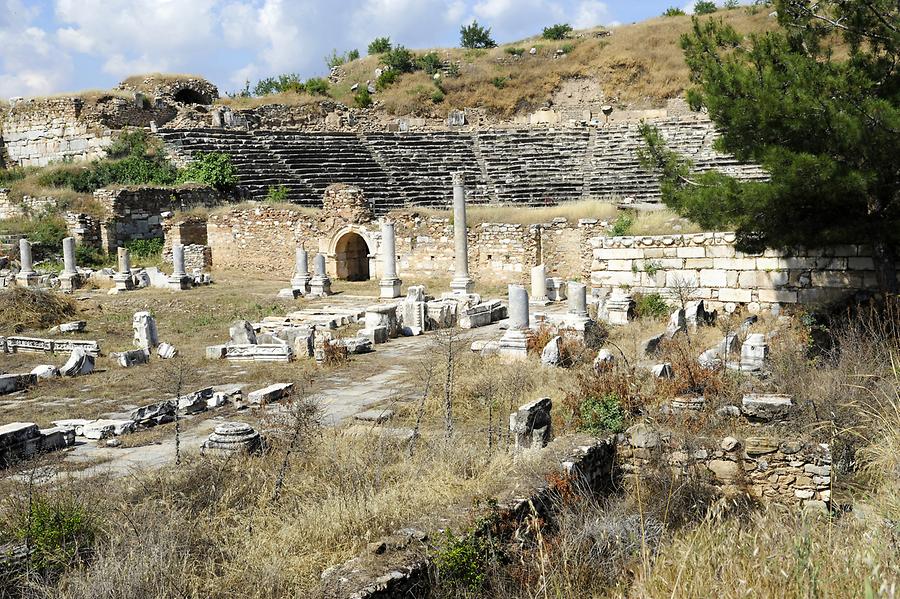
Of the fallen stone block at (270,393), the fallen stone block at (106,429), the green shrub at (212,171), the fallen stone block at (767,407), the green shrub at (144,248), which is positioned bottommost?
the fallen stone block at (106,429)

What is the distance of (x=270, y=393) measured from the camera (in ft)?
33.2

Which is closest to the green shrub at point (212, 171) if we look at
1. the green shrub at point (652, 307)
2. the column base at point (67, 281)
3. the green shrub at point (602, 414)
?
the column base at point (67, 281)

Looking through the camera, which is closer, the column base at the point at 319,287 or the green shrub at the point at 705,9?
the column base at the point at 319,287

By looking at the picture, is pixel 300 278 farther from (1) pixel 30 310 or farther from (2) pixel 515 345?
(2) pixel 515 345

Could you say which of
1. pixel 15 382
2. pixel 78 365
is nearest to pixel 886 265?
pixel 78 365

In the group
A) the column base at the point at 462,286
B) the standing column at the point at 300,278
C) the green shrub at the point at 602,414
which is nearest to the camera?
the green shrub at the point at 602,414

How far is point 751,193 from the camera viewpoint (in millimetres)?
10234

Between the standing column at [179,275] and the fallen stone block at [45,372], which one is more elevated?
the standing column at [179,275]

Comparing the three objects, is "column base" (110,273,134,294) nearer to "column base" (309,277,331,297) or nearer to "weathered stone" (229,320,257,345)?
"column base" (309,277,331,297)

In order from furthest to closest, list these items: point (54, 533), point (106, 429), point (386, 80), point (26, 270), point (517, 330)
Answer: point (386, 80), point (26, 270), point (517, 330), point (106, 429), point (54, 533)

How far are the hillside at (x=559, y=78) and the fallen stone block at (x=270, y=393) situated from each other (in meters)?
29.0

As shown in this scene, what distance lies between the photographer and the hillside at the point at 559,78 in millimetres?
37656

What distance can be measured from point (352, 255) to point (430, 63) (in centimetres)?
1902

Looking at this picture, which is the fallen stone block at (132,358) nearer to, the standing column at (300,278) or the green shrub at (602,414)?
the standing column at (300,278)
